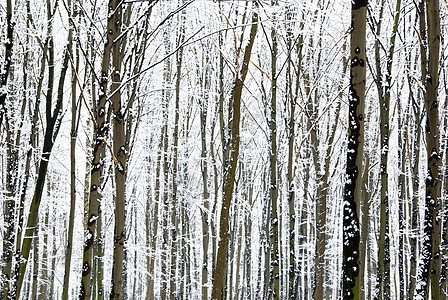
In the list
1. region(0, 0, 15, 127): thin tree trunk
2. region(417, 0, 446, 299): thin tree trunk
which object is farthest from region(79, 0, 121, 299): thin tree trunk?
region(417, 0, 446, 299): thin tree trunk

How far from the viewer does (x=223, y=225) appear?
7.48m

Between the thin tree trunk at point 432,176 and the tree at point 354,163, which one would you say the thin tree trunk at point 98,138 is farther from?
the thin tree trunk at point 432,176

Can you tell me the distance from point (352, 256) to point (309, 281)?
2189 cm

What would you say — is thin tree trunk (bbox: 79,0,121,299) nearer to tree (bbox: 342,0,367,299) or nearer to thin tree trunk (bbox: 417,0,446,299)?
tree (bbox: 342,0,367,299)

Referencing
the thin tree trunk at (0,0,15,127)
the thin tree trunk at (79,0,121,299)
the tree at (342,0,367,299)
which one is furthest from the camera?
the thin tree trunk at (0,0,15,127)

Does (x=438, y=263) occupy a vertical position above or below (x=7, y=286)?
above

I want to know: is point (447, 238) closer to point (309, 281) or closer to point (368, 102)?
point (368, 102)

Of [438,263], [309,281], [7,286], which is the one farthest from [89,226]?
[309,281]

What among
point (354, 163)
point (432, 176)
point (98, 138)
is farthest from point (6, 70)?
point (432, 176)

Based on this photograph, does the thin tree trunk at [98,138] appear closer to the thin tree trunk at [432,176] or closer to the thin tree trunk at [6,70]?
the thin tree trunk at [6,70]

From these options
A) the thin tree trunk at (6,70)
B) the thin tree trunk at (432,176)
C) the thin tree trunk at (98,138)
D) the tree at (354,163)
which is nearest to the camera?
the tree at (354,163)

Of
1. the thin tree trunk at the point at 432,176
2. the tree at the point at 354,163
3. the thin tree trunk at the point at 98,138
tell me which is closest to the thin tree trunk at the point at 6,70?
the thin tree trunk at the point at 98,138

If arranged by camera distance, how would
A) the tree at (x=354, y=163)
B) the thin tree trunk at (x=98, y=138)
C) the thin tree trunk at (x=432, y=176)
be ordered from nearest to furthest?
the tree at (x=354, y=163) < the thin tree trunk at (x=98, y=138) < the thin tree trunk at (x=432, y=176)

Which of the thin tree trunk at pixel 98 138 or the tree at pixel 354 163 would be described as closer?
the tree at pixel 354 163
